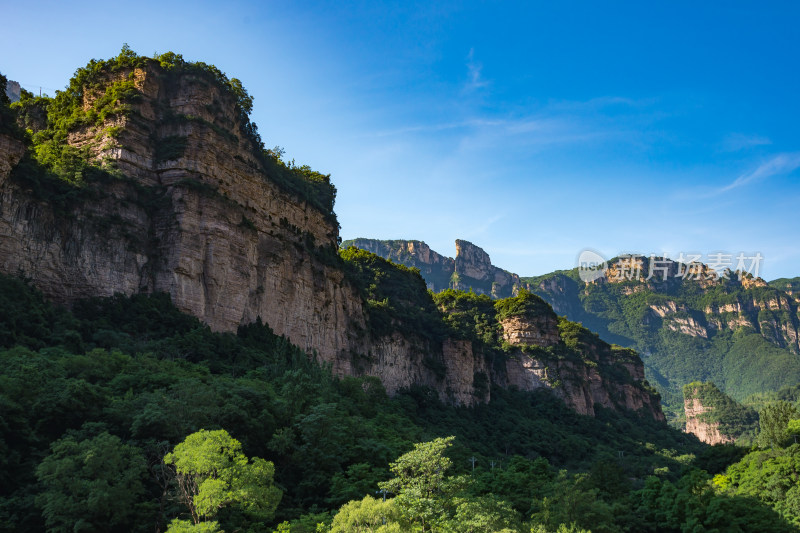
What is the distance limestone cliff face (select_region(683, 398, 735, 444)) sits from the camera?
131 m

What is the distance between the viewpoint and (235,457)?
2375 cm

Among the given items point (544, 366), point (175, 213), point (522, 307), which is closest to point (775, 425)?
point (544, 366)

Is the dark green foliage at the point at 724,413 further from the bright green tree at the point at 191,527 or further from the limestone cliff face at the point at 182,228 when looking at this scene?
the bright green tree at the point at 191,527

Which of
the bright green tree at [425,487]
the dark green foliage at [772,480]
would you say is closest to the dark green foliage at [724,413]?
the dark green foliage at [772,480]

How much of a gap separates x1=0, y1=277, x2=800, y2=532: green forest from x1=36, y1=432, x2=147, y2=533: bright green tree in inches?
2.0

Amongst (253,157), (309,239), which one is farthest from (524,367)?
(253,157)

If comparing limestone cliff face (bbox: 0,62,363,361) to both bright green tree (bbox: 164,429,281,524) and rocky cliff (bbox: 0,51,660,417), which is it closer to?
rocky cliff (bbox: 0,51,660,417)

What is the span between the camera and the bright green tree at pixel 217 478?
22.0m

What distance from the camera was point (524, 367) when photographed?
89625 mm

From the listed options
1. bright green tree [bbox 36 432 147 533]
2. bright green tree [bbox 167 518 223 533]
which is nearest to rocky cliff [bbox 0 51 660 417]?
bright green tree [bbox 36 432 147 533]

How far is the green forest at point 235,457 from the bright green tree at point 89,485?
0.17 ft

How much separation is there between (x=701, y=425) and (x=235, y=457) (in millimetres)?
137265

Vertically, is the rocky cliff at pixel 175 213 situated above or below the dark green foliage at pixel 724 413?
above

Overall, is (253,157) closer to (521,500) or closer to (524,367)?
(521,500)
